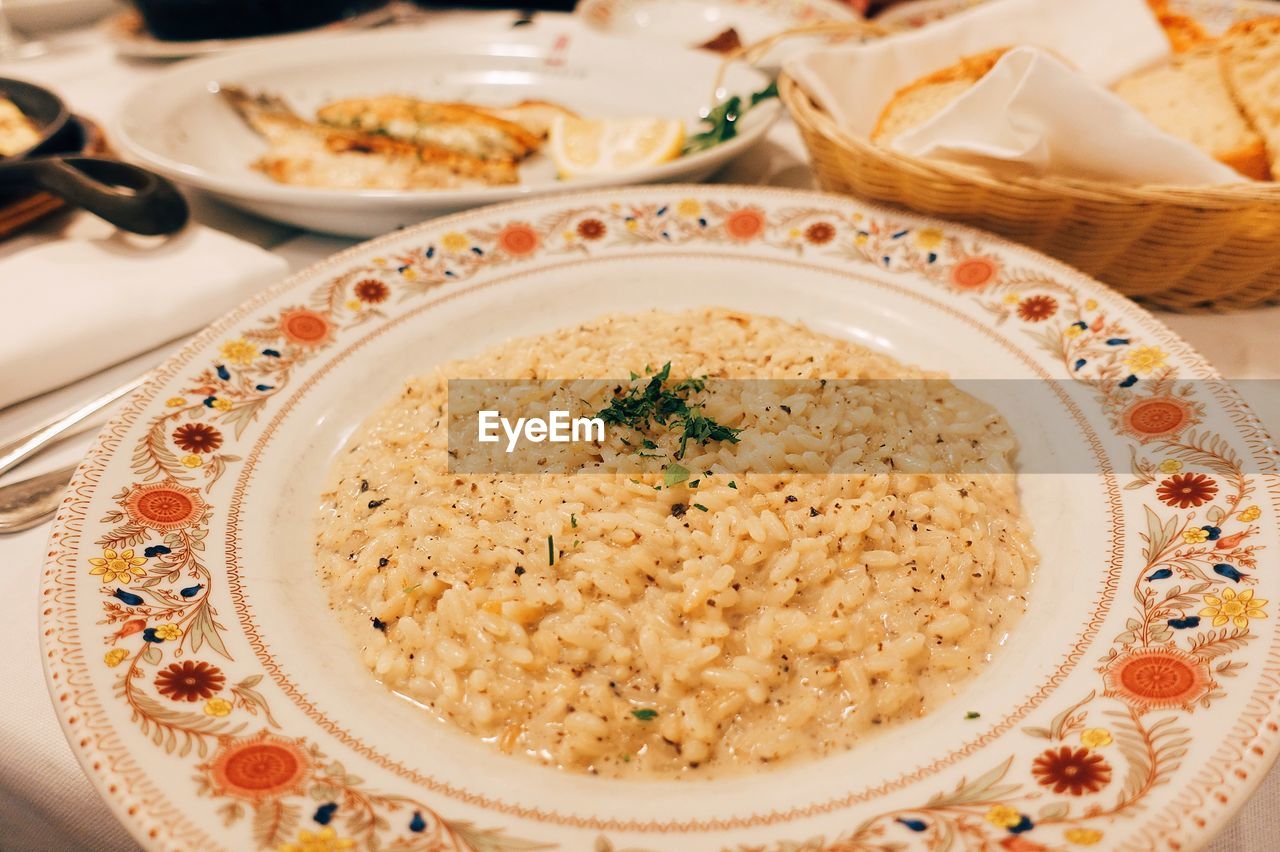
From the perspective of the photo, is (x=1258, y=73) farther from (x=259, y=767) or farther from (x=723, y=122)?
(x=259, y=767)

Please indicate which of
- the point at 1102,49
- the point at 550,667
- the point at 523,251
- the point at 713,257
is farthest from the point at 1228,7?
the point at 550,667

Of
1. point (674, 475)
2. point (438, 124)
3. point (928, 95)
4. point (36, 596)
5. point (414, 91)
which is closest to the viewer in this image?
point (36, 596)

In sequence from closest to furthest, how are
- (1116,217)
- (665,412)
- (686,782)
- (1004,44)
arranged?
(686,782)
(665,412)
(1116,217)
(1004,44)

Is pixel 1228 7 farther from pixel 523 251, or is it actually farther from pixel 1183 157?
pixel 523 251

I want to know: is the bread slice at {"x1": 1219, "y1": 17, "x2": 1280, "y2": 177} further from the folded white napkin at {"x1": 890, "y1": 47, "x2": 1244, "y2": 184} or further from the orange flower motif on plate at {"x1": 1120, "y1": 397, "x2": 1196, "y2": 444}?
the orange flower motif on plate at {"x1": 1120, "y1": 397, "x2": 1196, "y2": 444}

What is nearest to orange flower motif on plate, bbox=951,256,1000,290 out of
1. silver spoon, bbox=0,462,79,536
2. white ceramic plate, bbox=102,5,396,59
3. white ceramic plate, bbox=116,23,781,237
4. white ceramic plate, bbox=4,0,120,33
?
white ceramic plate, bbox=116,23,781,237

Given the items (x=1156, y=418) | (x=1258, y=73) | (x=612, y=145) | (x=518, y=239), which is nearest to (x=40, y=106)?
(x=518, y=239)
